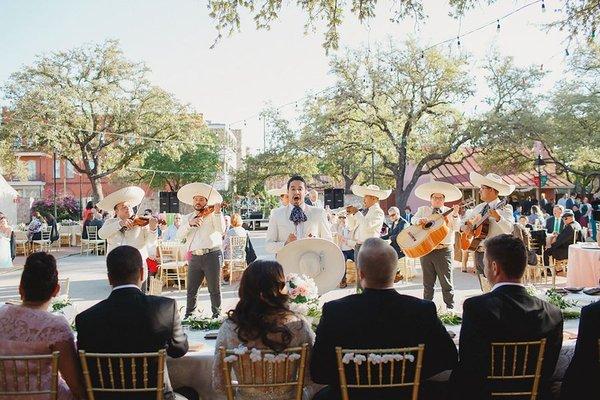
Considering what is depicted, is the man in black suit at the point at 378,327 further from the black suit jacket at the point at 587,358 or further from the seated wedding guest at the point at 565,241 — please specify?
the seated wedding guest at the point at 565,241

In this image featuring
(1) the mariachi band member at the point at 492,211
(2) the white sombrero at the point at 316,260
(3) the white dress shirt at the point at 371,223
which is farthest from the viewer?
(3) the white dress shirt at the point at 371,223

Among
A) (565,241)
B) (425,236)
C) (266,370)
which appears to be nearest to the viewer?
(266,370)

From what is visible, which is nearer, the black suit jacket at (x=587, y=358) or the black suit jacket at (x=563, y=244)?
the black suit jacket at (x=587, y=358)

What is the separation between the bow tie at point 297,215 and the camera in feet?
19.8

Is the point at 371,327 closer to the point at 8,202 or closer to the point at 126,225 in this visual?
the point at 126,225

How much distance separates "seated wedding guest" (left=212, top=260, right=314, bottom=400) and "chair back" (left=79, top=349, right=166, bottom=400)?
301 millimetres

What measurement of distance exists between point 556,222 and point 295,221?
389 inches

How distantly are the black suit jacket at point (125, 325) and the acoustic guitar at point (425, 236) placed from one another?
449cm

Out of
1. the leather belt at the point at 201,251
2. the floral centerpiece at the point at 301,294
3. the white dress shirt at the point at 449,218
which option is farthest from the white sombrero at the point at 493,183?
the floral centerpiece at the point at 301,294

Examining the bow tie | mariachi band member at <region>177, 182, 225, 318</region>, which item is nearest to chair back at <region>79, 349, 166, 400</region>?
the bow tie

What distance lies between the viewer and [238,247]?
11805mm

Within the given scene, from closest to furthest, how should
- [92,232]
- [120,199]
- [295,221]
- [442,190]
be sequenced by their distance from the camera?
[295,221], [120,199], [442,190], [92,232]

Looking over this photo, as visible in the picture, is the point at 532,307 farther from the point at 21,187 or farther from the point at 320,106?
the point at 21,187

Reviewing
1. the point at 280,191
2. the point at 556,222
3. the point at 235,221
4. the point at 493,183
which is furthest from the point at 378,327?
the point at 556,222
